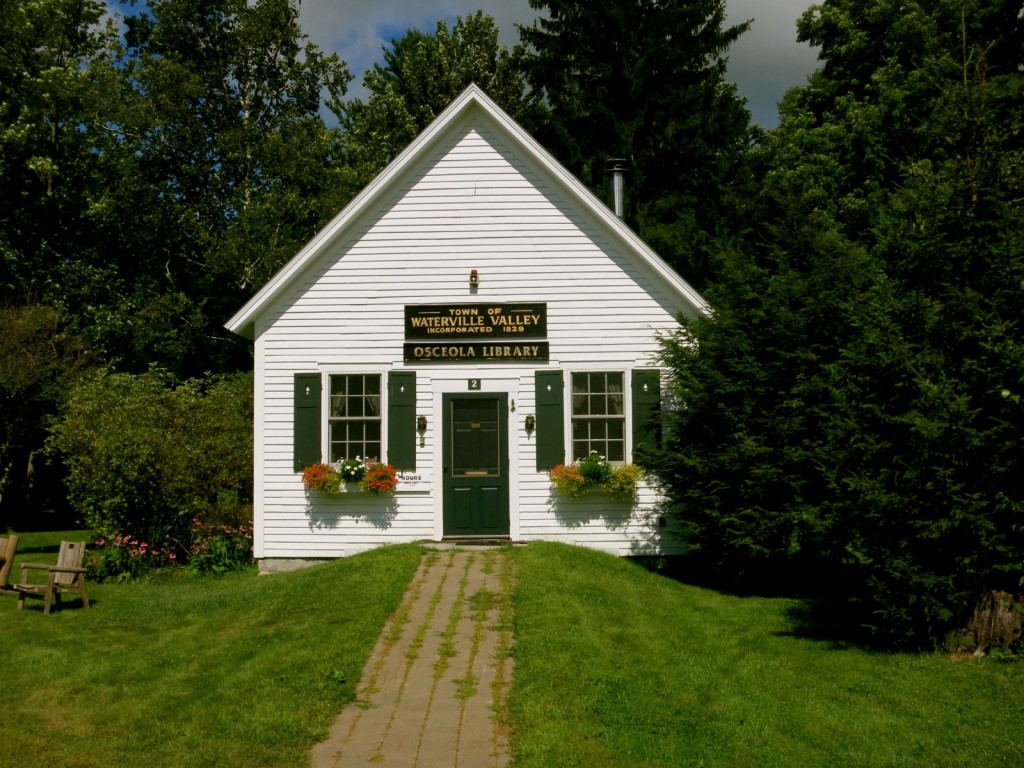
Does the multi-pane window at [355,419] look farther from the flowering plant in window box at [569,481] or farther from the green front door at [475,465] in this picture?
the flowering plant in window box at [569,481]

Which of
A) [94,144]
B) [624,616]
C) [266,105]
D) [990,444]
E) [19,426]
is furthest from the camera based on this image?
[266,105]

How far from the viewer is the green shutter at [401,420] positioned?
1469 cm

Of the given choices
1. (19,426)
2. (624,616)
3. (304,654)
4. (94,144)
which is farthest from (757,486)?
(94,144)

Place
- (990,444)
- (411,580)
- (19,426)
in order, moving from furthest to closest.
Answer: (19,426), (411,580), (990,444)

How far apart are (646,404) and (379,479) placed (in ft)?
13.6

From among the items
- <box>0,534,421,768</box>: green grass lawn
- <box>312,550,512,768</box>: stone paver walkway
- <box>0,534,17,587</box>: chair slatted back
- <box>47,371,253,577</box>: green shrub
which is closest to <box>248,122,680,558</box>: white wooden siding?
<box>0,534,421,768</box>: green grass lawn

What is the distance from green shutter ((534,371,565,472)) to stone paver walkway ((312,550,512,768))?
101 inches

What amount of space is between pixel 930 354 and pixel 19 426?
59.6 ft

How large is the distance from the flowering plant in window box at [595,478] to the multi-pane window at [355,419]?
2.83 metres

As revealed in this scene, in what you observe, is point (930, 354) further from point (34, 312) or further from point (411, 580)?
point (34, 312)

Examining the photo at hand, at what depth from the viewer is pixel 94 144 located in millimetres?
28266

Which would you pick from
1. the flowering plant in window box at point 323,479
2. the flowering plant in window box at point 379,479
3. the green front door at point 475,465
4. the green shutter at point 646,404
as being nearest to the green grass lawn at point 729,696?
the green front door at point 475,465

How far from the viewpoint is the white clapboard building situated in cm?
1476

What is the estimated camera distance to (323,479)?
14484 millimetres
